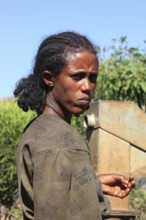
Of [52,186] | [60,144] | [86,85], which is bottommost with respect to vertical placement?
[52,186]

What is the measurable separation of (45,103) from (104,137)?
1.39 m

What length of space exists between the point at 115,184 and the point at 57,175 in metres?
0.47

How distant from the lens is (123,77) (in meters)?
7.98

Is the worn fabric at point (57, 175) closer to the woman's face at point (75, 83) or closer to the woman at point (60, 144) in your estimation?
the woman at point (60, 144)

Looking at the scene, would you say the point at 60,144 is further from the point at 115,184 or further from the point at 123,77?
the point at 123,77

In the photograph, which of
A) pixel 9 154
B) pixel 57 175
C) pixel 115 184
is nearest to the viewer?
pixel 57 175

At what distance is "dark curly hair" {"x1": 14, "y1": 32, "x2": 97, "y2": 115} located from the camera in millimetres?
2408

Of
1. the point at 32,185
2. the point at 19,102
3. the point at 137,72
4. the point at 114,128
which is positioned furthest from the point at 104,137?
the point at 137,72

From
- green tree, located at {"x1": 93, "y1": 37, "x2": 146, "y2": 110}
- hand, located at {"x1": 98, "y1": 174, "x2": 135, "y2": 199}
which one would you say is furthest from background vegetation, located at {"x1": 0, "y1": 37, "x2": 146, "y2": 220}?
hand, located at {"x1": 98, "y1": 174, "x2": 135, "y2": 199}

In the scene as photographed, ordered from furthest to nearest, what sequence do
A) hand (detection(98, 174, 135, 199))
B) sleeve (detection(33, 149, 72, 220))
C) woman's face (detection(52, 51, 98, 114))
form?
1. hand (detection(98, 174, 135, 199))
2. woman's face (detection(52, 51, 98, 114))
3. sleeve (detection(33, 149, 72, 220))

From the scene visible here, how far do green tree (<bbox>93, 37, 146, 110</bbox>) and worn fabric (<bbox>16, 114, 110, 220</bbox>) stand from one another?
5.61m

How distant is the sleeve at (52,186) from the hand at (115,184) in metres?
0.37

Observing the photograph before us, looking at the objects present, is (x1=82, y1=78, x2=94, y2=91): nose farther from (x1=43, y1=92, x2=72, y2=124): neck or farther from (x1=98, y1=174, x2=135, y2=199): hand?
(x1=98, y1=174, x2=135, y2=199): hand

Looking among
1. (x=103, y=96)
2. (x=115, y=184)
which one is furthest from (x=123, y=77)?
(x=115, y=184)
